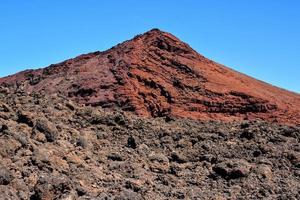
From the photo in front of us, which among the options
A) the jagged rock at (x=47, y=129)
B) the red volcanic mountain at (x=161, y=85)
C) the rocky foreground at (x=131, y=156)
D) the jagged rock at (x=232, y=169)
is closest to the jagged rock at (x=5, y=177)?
the rocky foreground at (x=131, y=156)

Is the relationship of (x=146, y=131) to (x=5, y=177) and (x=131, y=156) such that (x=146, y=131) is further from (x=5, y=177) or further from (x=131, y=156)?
(x=5, y=177)

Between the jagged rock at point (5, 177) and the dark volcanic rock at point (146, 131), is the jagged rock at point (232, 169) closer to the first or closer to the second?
the dark volcanic rock at point (146, 131)

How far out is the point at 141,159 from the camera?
1341 centimetres

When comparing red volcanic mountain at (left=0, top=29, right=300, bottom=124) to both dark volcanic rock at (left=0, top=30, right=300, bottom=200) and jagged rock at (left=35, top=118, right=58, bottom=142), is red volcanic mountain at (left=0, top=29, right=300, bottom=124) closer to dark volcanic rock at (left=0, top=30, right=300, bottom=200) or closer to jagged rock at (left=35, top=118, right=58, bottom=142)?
dark volcanic rock at (left=0, top=30, right=300, bottom=200)

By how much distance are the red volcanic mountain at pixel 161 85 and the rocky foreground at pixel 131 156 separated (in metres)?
1.50

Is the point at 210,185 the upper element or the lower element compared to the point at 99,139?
lower

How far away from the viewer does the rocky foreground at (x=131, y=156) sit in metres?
11.1

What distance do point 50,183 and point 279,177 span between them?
19.2 feet

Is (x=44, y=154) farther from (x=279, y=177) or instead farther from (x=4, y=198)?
(x=279, y=177)

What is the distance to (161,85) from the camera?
19438 mm

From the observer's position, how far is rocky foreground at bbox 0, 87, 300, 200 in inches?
436

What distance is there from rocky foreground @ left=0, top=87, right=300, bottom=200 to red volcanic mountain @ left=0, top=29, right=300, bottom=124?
150 centimetres

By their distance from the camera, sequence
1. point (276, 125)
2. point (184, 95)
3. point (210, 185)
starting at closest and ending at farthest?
1. point (210, 185)
2. point (276, 125)
3. point (184, 95)

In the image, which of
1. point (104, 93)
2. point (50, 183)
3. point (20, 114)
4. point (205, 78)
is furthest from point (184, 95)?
point (50, 183)
